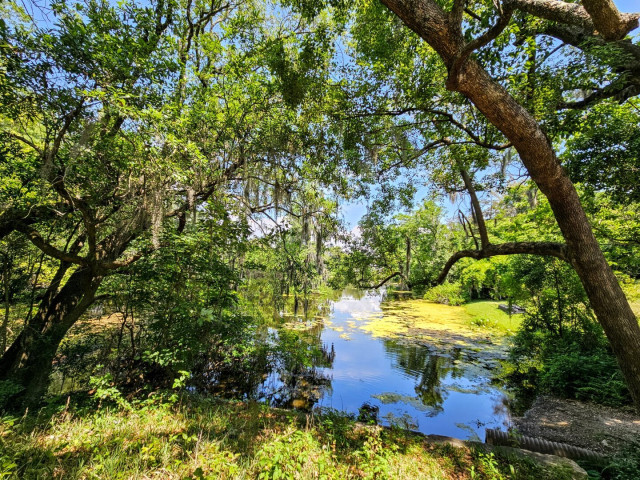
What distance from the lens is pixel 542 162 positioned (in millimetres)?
2432

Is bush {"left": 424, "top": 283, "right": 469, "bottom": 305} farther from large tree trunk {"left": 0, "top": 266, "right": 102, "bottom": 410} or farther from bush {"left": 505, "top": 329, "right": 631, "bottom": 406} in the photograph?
large tree trunk {"left": 0, "top": 266, "right": 102, "bottom": 410}

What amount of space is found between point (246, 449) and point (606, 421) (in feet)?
22.5

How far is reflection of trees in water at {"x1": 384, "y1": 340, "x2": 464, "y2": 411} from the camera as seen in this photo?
21.5ft

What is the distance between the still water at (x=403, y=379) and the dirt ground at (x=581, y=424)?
62 cm

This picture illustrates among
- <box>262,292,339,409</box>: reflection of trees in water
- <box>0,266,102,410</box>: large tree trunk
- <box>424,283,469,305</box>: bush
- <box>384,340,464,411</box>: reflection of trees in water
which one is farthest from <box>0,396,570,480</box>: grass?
<box>424,283,469,305</box>: bush

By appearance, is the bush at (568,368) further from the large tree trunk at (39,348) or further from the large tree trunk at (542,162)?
the large tree trunk at (39,348)

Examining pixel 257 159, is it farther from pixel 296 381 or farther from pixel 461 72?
pixel 296 381

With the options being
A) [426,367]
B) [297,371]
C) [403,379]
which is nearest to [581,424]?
[403,379]

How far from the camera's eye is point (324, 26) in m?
3.89

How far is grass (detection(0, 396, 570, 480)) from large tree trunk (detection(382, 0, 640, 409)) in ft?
6.05

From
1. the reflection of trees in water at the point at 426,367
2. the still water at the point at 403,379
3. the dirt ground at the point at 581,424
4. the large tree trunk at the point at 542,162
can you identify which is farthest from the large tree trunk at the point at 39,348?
the dirt ground at the point at 581,424

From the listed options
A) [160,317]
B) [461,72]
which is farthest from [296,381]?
[461,72]

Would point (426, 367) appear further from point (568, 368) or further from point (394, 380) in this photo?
point (568, 368)

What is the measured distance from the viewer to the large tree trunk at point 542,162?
6.76 feet
